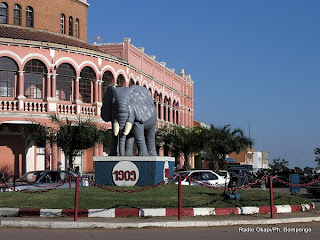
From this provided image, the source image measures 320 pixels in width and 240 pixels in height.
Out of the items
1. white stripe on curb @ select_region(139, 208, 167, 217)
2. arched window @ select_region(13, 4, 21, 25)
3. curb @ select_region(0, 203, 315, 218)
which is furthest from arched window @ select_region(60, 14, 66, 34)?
white stripe on curb @ select_region(139, 208, 167, 217)

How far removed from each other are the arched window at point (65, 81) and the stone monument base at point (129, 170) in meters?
19.6

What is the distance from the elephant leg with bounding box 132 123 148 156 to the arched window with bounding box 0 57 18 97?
1827 centimetres

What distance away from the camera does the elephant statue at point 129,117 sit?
21531 mm

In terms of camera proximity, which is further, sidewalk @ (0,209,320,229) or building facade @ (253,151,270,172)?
building facade @ (253,151,270,172)

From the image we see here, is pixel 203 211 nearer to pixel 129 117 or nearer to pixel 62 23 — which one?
pixel 129 117

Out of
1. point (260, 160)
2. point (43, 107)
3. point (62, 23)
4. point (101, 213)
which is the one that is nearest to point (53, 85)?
point (43, 107)

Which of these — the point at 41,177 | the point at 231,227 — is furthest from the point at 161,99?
the point at 231,227

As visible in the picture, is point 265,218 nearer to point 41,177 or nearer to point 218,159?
point 41,177

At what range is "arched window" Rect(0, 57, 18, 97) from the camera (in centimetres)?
3759

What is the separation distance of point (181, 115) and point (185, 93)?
133 inches

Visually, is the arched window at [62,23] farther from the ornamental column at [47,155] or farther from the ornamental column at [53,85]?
the ornamental column at [47,155]

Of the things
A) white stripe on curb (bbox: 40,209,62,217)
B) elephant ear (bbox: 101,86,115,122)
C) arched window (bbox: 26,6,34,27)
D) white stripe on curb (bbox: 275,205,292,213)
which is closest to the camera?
white stripe on curb (bbox: 40,209,62,217)

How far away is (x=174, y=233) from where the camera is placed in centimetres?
1345

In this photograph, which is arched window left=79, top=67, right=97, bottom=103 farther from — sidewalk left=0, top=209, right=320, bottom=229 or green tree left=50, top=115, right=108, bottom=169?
sidewalk left=0, top=209, right=320, bottom=229
